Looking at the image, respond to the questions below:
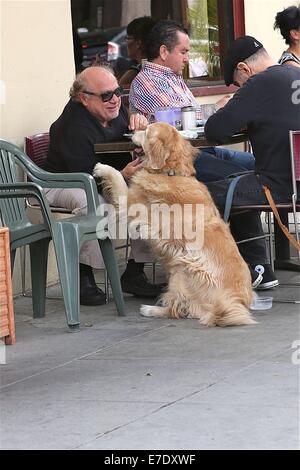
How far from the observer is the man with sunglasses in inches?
273

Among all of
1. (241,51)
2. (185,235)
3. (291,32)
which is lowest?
(185,235)

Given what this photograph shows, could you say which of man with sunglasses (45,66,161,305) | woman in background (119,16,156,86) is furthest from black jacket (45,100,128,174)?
woman in background (119,16,156,86)

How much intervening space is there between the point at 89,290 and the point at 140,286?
0.36 m

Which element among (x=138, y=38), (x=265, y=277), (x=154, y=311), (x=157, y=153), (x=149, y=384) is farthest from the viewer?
(x=138, y=38)

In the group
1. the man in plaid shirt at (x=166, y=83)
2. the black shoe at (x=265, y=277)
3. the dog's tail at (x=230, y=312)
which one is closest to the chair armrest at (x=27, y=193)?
the dog's tail at (x=230, y=312)

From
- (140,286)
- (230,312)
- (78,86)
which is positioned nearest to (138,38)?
(78,86)

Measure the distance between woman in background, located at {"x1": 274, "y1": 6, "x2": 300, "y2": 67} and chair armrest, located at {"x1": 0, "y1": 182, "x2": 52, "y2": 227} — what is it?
2.37 meters

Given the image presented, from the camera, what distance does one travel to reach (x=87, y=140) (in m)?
6.97

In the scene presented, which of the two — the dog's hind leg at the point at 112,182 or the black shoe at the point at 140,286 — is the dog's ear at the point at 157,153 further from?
the black shoe at the point at 140,286

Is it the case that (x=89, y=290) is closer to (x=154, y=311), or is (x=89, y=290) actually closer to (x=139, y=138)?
(x=154, y=311)

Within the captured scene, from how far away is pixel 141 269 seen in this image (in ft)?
23.7

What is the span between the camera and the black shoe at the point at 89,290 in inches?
275
